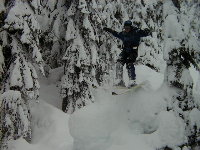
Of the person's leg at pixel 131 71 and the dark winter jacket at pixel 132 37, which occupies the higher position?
the dark winter jacket at pixel 132 37

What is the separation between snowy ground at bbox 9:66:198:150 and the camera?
8.94 m

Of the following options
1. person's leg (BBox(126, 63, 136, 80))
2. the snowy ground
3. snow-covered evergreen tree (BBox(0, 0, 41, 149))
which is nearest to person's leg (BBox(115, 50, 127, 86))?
person's leg (BBox(126, 63, 136, 80))

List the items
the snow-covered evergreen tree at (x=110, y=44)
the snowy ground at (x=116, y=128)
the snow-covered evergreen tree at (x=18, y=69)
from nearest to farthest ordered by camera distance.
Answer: the snowy ground at (x=116, y=128) → the snow-covered evergreen tree at (x=18, y=69) → the snow-covered evergreen tree at (x=110, y=44)

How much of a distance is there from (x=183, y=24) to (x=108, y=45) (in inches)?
316

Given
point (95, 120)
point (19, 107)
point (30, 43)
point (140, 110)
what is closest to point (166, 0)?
point (140, 110)

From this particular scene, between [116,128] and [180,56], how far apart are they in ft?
9.61

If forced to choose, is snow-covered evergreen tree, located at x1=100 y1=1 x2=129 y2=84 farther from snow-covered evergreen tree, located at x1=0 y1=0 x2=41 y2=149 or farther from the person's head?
snow-covered evergreen tree, located at x1=0 y1=0 x2=41 y2=149

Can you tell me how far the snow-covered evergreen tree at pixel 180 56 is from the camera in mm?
8789

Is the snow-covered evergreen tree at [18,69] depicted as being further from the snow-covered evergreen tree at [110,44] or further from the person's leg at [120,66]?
the snow-covered evergreen tree at [110,44]

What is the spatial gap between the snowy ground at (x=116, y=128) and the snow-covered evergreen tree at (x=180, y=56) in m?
0.32

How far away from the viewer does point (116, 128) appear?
996 cm

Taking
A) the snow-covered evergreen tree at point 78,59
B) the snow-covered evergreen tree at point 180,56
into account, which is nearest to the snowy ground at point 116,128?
the snow-covered evergreen tree at point 180,56

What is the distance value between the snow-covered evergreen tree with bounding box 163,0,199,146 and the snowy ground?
32 cm

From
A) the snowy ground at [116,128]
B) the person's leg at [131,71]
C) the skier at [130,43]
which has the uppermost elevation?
the skier at [130,43]
